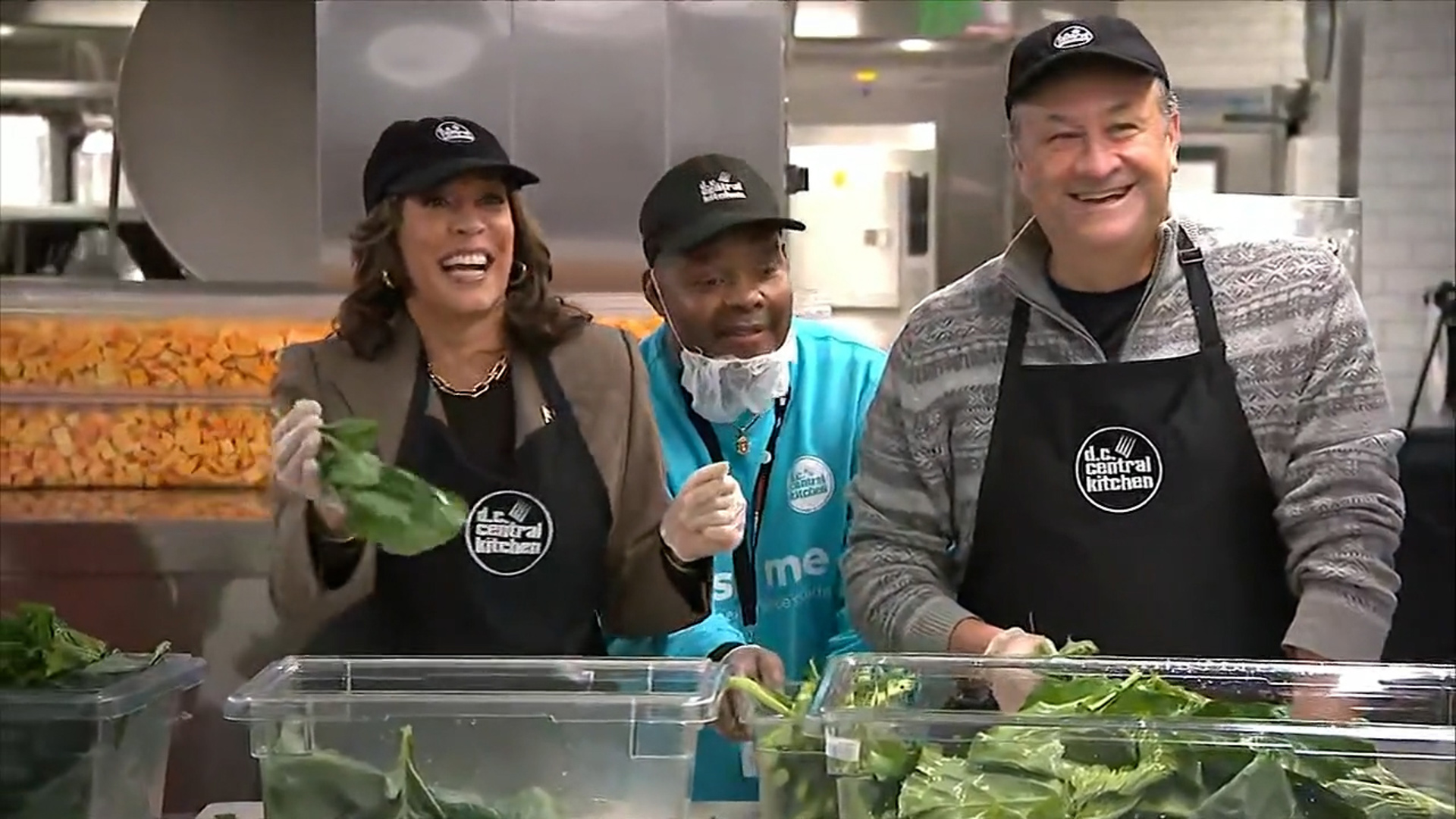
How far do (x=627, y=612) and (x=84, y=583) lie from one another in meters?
1.07

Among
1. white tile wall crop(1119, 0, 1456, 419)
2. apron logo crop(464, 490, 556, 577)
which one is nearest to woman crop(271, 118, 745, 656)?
apron logo crop(464, 490, 556, 577)

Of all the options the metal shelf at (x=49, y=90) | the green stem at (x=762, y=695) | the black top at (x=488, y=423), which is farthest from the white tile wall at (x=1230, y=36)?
the metal shelf at (x=49, y=90)

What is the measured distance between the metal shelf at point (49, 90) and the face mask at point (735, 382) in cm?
188

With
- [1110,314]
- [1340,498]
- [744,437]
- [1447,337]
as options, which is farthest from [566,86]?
[1447,337]

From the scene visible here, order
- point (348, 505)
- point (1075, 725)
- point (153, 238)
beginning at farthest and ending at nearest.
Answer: point (153, 238) → point (348, 505) → point (1075, 725)

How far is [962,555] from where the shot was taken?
4.78 feet

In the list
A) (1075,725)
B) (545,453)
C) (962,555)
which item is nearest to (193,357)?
(545,453)

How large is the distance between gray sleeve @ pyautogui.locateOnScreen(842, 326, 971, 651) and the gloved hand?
54 cm

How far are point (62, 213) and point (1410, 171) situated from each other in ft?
9.30

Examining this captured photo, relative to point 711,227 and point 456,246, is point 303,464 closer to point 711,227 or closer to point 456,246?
point 456,246

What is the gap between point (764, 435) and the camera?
163 centimetres

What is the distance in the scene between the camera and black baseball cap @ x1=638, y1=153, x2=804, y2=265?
1.66 m

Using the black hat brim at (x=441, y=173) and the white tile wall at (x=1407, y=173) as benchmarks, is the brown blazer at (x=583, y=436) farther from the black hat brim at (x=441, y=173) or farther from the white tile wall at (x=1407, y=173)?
the white tile wall at (x=1407, y=173)

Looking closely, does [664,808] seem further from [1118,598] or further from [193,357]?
[193,357]
